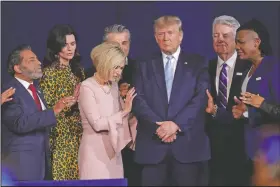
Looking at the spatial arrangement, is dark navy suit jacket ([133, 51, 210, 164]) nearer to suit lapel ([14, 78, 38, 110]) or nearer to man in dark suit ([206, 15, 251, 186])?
man in dark suit ([206, 15, 251, 186])

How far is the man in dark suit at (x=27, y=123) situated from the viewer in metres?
4.32

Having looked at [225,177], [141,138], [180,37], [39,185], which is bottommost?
[225,177]

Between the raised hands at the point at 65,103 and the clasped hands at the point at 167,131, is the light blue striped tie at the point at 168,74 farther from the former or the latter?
the raised hands at the point at 65,103

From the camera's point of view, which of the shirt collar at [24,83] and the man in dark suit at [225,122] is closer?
the shirt collar at [24,83]

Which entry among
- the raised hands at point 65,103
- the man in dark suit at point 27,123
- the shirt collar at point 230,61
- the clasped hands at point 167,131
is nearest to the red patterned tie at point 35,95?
the man in dark suit at point 27,123

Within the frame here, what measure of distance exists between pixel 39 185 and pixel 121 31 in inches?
75.0

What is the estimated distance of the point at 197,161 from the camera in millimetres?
4402

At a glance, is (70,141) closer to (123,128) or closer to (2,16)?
(123,128)

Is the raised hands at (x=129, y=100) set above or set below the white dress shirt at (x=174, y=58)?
below

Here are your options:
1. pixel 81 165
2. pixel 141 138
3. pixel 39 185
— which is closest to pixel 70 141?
pixel 81 165

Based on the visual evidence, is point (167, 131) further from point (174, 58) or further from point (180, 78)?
point (174, 58)

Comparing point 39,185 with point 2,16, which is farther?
point 2,16

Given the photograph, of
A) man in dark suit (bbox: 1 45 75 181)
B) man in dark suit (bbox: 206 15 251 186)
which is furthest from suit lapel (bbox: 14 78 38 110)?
man in dark suit (bbox: 206 15 251 186)

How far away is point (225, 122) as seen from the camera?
445cm
